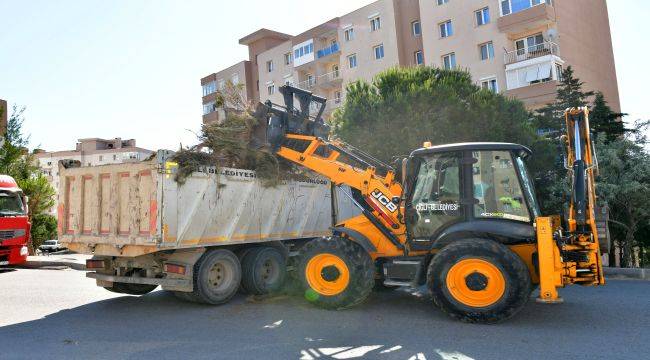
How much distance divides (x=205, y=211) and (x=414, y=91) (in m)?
8.71

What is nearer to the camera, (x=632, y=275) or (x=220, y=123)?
(x=220, y=123)

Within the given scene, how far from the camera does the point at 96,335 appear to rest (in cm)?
598

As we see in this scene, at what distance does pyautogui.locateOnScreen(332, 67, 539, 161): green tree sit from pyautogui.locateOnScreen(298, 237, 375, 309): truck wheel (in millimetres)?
7187

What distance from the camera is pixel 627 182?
12609 millimetres

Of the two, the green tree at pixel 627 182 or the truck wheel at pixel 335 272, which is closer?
the truck wheel at pixel 335 272

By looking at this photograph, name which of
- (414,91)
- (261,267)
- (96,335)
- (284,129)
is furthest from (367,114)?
(96,335)

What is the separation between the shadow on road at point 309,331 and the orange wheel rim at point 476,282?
344 mm

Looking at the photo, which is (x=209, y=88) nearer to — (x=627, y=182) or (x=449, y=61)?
(x=449, y=61)

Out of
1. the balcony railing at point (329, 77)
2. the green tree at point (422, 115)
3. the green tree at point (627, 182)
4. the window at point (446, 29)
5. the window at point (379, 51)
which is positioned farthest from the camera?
the balcony railing at point (329, 77)

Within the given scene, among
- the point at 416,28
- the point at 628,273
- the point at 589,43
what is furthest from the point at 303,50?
the point at 628,273

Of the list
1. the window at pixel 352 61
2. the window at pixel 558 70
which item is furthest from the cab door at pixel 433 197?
the window at pixel 352 61

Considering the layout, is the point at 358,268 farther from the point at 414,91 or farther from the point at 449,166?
the point at 414,91

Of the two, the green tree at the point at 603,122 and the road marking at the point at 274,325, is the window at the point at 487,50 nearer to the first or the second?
the green tree at the point at 603,122

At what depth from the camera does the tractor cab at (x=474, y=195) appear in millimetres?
Result: 6402
